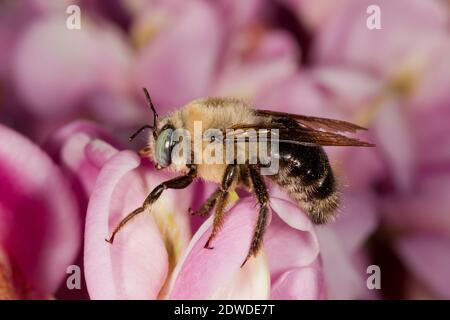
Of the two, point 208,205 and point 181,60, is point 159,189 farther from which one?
point 181,60

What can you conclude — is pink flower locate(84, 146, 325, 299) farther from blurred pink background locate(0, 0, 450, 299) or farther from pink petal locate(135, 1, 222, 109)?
pink petal locate(135, 1, 222, 109)

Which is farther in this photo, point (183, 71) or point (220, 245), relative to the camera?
point (183, 71)

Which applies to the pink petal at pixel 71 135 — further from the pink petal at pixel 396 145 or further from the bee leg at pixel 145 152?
the pink petal at pixel 396 145

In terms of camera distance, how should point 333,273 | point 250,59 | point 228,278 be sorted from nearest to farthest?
point 228,278 → point 333,273 → point 250,59

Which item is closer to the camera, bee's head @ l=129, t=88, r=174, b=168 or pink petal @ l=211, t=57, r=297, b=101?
bee's head @ l=129, t=88, r=174, b=168

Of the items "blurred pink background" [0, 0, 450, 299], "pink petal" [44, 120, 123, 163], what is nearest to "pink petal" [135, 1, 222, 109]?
"blurred pink background" [0, 0, 450, 299]
